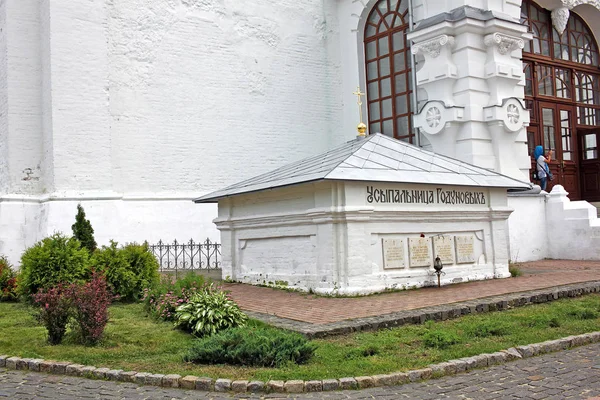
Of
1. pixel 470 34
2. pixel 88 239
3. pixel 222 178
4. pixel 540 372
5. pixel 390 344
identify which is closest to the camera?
pixel 540 372

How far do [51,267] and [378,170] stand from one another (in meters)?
5.83

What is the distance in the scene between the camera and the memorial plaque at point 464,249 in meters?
11.8

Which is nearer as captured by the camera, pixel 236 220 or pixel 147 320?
pixel 147 320

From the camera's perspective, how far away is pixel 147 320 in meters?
9.06

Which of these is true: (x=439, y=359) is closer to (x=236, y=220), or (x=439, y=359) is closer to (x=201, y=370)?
(x=201, y=370)

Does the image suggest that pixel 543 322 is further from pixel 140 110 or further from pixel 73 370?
pixel 140 110

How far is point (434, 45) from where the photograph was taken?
1725 cm

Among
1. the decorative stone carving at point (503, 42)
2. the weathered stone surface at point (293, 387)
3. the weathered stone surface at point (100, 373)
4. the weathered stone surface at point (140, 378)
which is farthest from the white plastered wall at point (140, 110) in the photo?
the weathered stone surface at point (293, 387)

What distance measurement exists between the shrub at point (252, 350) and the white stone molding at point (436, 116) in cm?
1150

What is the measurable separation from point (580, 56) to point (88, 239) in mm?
17278

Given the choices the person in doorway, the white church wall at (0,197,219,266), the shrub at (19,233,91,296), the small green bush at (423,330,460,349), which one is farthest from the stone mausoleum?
the person in doorway

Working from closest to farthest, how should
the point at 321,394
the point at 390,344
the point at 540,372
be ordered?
the point at 321,394 → the point at 540,372 → the point at 390,344

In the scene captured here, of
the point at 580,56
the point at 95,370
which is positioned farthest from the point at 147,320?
the point at 580,56

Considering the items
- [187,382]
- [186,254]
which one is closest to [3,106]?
[186,254]
